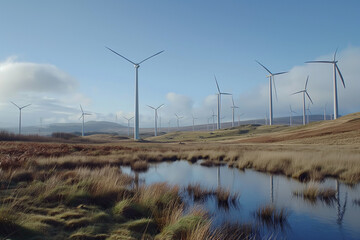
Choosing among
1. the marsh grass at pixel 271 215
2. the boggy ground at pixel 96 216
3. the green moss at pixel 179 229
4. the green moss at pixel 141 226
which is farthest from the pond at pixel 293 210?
the green moss at pixel 141 226

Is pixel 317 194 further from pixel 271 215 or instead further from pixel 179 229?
pixel 179 229

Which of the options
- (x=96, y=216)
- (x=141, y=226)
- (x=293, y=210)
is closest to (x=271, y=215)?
(x=293, y=210)

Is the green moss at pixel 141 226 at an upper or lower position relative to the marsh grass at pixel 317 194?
upper

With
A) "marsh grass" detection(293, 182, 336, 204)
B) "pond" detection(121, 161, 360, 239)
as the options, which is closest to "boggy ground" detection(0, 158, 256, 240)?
"pond" detection(121, 161, 360, 239)

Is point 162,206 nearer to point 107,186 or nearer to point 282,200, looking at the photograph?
point 107,186

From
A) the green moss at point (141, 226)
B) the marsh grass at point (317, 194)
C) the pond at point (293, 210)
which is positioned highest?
the green moss at point (141, 226)

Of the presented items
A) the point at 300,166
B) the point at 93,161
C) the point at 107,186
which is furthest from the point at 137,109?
the point at 107,186

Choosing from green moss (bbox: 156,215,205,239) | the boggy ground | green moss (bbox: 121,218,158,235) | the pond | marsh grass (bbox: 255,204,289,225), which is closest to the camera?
the boggy ground

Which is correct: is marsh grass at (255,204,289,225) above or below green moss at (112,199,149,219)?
below

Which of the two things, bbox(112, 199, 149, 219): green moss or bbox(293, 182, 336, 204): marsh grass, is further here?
bbox(293, 182, 336, 204): marsh grass

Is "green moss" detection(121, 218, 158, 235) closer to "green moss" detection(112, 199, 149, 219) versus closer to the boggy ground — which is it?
the boggy ground

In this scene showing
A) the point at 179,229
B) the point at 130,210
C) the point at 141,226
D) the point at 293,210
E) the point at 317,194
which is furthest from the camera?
the point at 317,194

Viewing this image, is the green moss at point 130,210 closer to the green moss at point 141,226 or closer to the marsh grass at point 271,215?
the green moss at point 141,226

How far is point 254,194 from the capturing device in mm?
14250
